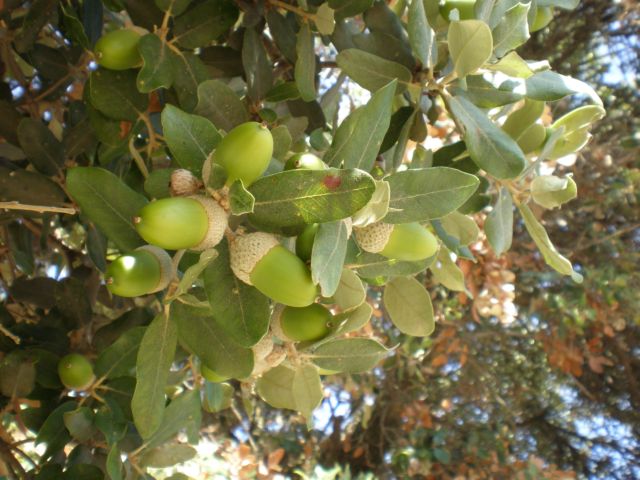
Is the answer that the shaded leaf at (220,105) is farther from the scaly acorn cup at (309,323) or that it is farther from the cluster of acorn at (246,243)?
the scaly acorn cup at (309,323)

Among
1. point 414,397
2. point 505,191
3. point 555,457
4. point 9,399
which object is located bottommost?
point 555,457

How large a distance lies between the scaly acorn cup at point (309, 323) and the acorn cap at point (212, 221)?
0.19 m

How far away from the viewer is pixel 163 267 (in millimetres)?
1044

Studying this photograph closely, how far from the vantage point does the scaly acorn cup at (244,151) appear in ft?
3.10

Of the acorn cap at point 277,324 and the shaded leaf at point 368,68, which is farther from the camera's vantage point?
the shaded leaf at point 368,68

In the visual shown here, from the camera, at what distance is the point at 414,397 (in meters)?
4.25

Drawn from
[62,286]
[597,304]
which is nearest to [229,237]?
[62,286]

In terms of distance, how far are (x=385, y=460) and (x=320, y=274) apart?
370 centimetres

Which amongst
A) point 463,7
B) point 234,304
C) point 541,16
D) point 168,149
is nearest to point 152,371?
point 234,304

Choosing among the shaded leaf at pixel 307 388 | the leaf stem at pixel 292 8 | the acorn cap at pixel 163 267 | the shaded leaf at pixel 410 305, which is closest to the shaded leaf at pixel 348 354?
the shaded leaf at pixel 307 388

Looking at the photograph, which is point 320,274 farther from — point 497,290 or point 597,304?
point 597,304

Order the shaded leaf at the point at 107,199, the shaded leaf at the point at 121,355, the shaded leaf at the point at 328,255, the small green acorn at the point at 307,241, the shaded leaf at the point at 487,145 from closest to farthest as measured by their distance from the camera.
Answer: the shaded leaf at the point at 328,255, the small green acorn at the point at 307,241, the shaded leaf at the point at 107,199, the shaded leaf at the point at 487,145, the shaded leaf at the point at 121,355

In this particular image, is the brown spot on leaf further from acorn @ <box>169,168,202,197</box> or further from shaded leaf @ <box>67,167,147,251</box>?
shaded leaf @ <box>67,167,147,251</box>

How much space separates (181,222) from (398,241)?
1.23 feet
